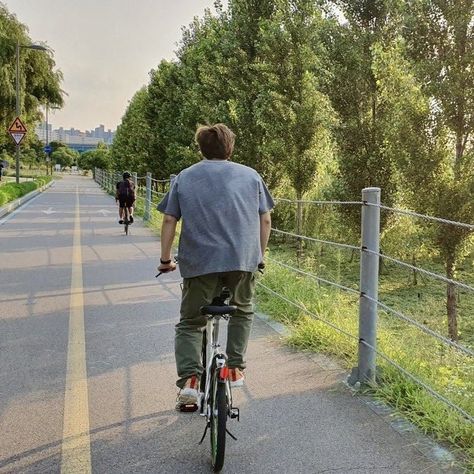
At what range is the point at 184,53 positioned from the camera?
2564 cm

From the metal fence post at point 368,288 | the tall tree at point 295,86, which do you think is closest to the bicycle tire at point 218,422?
the metal fence post at point 368,288

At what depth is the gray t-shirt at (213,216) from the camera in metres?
3.46

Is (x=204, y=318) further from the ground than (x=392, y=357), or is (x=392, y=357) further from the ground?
(x=204, y=318)

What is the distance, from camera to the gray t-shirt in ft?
11.4

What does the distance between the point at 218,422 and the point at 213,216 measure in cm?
115

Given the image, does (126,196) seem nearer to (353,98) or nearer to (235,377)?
(353,98)

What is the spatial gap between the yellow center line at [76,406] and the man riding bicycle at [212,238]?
65 cm

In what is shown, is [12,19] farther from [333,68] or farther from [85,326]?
[85,326]

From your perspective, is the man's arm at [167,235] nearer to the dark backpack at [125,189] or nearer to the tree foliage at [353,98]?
the tree foliage at [353,98]

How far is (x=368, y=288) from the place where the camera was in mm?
4469

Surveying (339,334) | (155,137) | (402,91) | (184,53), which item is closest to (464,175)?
(402,91)

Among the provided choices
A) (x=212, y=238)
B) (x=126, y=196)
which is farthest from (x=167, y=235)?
(x=126, y=196)

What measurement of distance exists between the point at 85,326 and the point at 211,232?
11.3 ft

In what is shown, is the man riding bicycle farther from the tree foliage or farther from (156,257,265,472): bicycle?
the tree foliage
